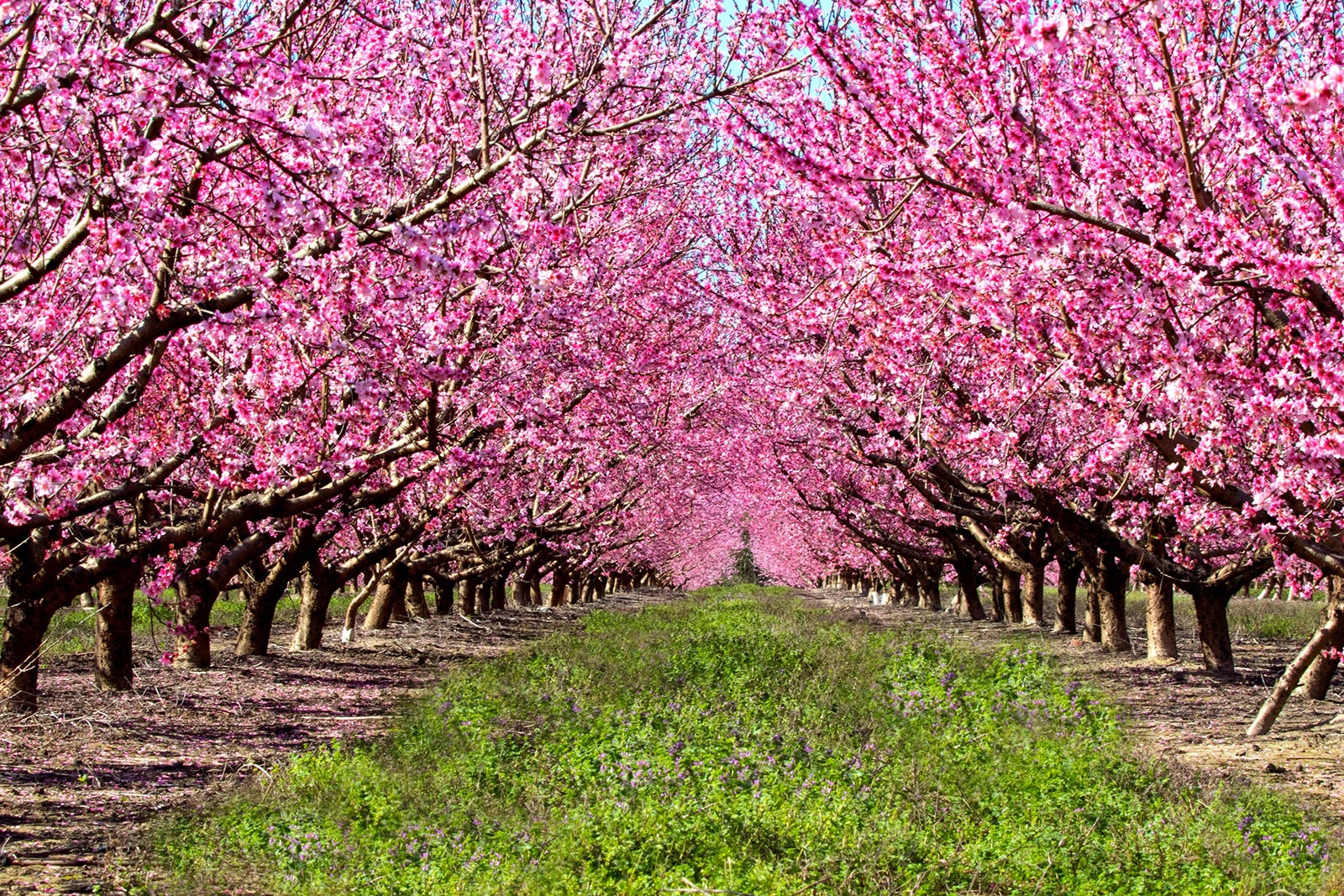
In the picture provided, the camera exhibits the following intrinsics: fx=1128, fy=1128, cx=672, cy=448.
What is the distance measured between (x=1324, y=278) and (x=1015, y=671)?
29.7ft

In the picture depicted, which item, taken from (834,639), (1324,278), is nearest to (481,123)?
(1324,278)

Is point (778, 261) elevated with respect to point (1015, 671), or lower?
elevated

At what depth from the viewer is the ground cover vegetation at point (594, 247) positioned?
259 inches

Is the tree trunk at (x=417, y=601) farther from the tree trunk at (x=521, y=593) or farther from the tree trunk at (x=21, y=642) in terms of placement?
the tree trunk at (x=21, y=642)

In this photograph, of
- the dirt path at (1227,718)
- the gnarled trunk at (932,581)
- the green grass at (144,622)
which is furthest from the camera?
the gnarled trunk at (932,581)

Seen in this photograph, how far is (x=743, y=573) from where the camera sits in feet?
373

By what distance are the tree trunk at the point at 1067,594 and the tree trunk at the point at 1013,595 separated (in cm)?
339

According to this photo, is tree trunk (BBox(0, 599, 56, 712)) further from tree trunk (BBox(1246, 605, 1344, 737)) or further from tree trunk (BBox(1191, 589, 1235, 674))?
tree trunk (BBox(1191, 589, 1235, 674))

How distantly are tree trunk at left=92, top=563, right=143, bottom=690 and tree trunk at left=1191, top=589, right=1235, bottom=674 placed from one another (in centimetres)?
1567

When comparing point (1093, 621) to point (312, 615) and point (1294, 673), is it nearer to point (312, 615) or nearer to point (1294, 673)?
point (1294, 673)

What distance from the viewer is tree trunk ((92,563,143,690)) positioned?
14539 mm

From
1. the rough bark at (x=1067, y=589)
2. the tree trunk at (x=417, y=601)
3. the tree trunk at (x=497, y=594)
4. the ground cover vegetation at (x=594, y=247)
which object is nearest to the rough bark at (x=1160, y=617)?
the ground cover vegetation at (x=594, y=247)

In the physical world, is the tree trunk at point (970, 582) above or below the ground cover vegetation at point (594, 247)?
below

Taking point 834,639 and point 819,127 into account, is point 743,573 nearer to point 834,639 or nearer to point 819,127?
point 834,639
